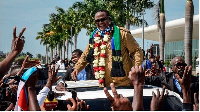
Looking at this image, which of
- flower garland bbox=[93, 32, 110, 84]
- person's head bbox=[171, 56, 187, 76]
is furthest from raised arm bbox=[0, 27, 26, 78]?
person's head bbox=[171, 56, 187, 76]

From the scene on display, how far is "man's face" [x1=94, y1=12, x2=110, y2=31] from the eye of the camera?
480 centimetres

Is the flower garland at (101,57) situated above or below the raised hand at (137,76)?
above

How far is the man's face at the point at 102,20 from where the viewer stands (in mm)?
4797

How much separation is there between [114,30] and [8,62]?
7.44 ft

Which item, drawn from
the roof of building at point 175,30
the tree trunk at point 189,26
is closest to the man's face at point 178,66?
the tree trunk at point 189,26

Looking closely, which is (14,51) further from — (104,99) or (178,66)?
(178,66)

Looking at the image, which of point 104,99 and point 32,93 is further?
point 104,99

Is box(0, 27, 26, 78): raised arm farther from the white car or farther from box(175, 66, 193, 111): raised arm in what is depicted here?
box(175, 66, 193, 111): raised arm

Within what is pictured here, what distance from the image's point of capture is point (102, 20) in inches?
189

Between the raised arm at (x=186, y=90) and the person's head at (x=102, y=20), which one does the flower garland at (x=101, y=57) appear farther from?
the raised arm at (x=186, y=90)

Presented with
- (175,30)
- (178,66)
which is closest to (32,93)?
(178,66)

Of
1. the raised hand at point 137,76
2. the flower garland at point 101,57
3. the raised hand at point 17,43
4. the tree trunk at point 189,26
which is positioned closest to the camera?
the raised hand at point 137,76

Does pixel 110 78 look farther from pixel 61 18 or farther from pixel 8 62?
pixel 61 18

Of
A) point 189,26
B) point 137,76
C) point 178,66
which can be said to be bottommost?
point 137,76
